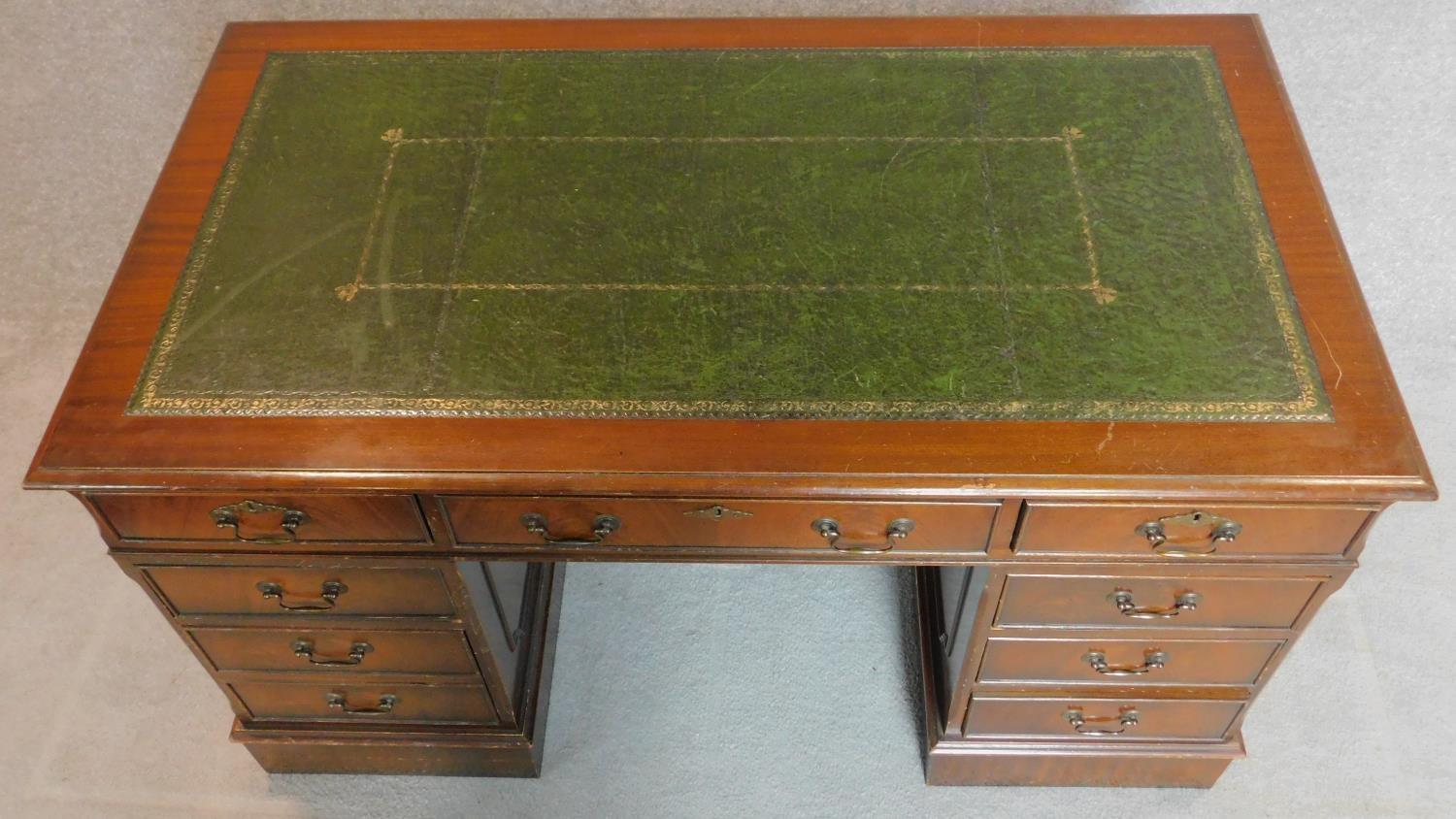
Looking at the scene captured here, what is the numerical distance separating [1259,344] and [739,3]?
3.06ft

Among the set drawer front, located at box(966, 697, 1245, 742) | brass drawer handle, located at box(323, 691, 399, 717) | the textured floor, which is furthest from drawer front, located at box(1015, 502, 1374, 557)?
brass drawer handle, located at box(323, 691, 399, 717)

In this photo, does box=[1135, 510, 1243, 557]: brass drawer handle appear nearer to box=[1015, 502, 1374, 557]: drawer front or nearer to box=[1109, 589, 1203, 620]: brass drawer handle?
box=[1015, 502, 1374, 557]: drawer front

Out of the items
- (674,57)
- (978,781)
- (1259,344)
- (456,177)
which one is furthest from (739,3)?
(978,781)

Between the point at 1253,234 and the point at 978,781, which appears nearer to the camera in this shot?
the point at 1253,234

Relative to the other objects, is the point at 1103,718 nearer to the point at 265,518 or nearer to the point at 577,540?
the point at 577,540

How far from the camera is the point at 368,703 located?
1.70 metres

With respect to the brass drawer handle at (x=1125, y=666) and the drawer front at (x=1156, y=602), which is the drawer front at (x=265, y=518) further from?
the brass drawer handle at (x=1125, y=666)

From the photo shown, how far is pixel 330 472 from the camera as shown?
1227 millimetres

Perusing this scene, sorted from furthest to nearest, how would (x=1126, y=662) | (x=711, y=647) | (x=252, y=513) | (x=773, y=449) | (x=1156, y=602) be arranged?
(x=711, y=647)
(x=1126, y=662)
(x=1156, y=602)
(x=252, y=513)
(x=773, y=449)

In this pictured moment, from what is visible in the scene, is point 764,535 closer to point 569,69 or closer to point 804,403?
point 804,403

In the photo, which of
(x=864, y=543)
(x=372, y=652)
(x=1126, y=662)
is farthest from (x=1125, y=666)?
(x=372, y=652)

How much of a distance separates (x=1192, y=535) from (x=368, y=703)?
118 cm

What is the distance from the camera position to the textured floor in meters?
1.81

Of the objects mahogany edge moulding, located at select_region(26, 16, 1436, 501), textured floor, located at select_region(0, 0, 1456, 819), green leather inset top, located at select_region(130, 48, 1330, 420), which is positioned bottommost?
textured floor, located at select_region(0, 0, 1456, 819)
